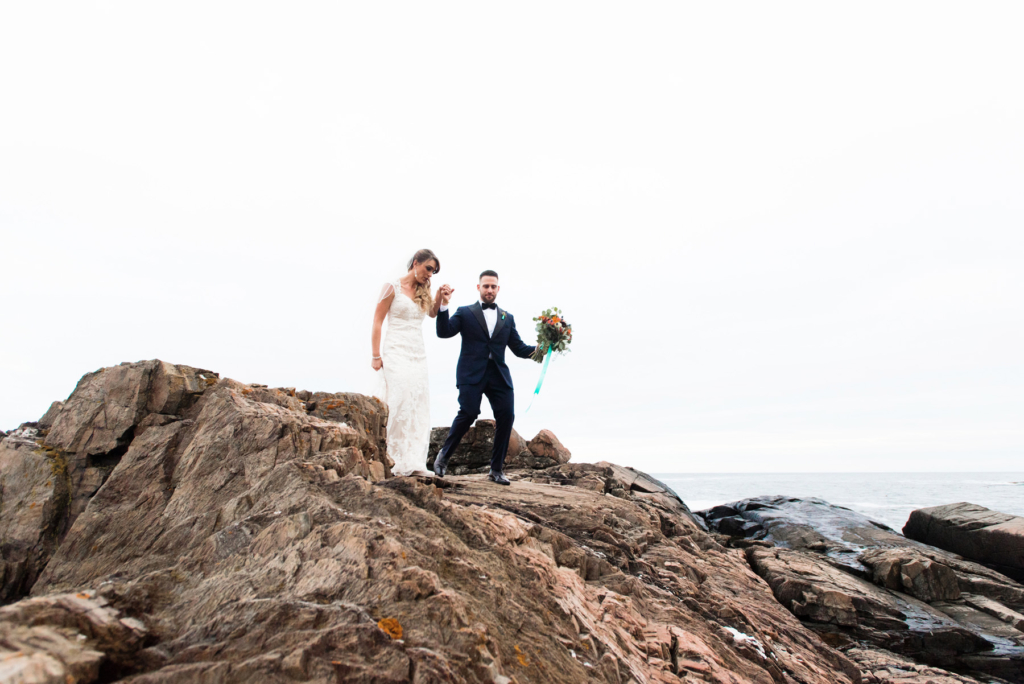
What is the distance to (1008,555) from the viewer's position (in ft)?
39.7

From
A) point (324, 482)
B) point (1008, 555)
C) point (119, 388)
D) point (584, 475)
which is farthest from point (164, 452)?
point (1008, 555)

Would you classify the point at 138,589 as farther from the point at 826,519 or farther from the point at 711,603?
the point at 826,519

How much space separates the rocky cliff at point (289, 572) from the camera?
6.40 feet

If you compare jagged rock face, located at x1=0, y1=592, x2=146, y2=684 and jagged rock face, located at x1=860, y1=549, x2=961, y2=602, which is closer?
jagged rock face, located at x1=0, y1=592, x2=146, y2=684

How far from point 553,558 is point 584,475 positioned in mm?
5335

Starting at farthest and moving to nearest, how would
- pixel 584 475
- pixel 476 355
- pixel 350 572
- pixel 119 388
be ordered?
pixel 584 475 < pixel 476 355 < pixel 119 388 < pixel 350 572

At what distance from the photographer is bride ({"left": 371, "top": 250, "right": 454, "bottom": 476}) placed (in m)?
6.62

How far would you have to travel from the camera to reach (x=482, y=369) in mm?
7605

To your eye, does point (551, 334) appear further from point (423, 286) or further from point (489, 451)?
point (489, 451)

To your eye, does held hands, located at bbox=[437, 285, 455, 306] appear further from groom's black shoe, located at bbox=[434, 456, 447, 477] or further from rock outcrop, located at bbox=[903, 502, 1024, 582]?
rock outcrop, located at bbox=[903, 502, 1024, 582]

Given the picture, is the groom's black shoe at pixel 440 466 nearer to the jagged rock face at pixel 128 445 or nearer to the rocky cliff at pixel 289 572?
the rocky cliff at pixel 289 572

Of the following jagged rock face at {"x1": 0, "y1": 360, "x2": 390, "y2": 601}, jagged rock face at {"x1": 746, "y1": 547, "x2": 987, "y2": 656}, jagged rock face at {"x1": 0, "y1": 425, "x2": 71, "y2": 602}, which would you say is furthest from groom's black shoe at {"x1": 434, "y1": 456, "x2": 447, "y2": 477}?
jagged rock face at {"x1": 746, "y1": 547, "x2": 987, "y2": 656}

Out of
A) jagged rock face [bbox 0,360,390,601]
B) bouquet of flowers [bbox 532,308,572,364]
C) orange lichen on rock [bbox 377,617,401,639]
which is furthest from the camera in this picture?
bouquet of flowers [bbox 532,308,572,364]

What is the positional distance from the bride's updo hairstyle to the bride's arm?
1.15 feet
